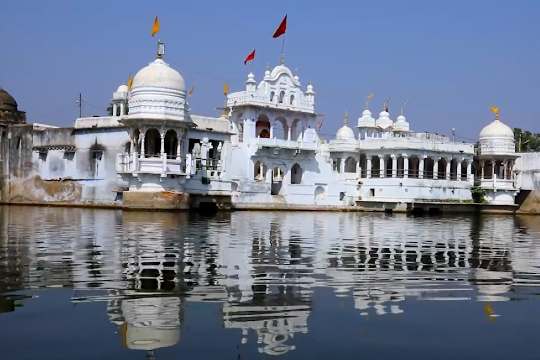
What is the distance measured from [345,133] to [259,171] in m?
7.98

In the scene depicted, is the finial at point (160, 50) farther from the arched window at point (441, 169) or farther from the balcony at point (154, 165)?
the arched window at point (441, 169)

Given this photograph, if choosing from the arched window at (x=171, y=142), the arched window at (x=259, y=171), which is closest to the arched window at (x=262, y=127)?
the arched window at (x=259, y=171)

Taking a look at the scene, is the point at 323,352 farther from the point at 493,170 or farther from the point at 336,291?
the point at 493,170

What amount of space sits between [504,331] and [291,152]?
124 ft

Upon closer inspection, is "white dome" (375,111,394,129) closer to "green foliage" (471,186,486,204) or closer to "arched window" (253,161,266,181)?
"green foliage" (471,186,486,204)

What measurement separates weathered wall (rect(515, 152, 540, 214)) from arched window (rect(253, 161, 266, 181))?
744 inches

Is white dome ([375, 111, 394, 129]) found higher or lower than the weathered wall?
higher

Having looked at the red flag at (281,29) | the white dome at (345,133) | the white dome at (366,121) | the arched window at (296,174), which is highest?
the red flag at (281,29)

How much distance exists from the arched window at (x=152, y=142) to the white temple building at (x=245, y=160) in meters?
0.08

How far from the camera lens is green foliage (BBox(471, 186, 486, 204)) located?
1913 inches

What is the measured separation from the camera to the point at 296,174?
151 feet

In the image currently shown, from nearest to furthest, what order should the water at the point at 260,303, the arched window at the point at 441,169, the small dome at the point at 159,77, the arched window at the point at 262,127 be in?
the water at the point at 260,303 < the small dome at the point at 159,77 < the arched window at the point at 262,127 < the arched window at the point at 441,169

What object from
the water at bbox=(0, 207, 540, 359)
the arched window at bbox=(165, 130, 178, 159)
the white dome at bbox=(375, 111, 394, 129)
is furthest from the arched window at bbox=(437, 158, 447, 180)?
the water at bbox=(0, 207, 540, 359)

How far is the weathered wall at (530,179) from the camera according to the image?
49.4m
